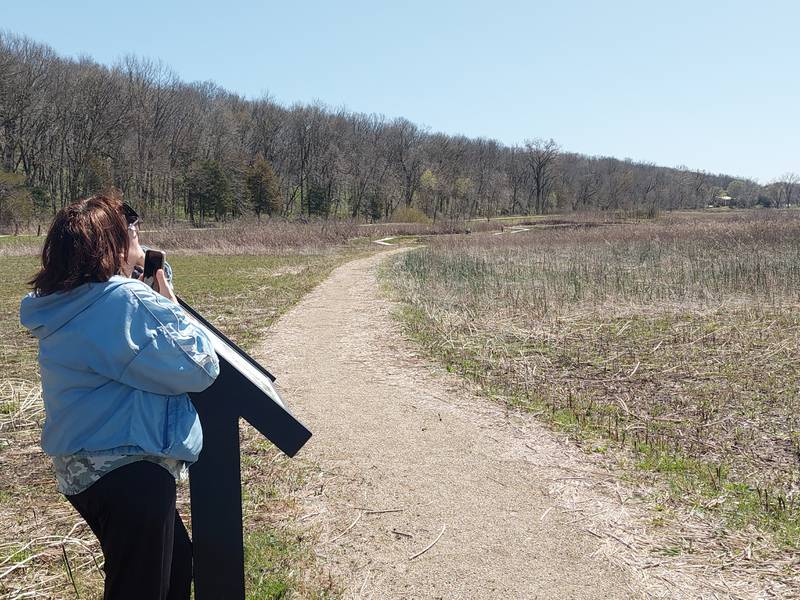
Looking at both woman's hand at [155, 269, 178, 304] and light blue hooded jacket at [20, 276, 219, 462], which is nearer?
light blue hooded jacket at [20, 276, 219, 462]

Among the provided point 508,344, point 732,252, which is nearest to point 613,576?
point 508,344

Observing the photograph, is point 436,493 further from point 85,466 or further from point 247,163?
point 247,163

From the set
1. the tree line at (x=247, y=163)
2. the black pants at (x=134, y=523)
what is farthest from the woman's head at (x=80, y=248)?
the tree line at (x=247, y=163)

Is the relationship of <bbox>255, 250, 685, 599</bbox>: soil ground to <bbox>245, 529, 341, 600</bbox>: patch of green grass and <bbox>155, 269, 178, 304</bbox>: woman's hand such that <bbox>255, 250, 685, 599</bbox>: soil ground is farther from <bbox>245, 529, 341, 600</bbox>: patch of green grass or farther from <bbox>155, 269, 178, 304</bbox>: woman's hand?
<bbox>155, 269, 178, 304</bbox>: woman's hand

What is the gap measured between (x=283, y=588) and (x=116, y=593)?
1.45 metres

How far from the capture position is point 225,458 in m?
2.30

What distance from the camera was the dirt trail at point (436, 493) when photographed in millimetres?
3490

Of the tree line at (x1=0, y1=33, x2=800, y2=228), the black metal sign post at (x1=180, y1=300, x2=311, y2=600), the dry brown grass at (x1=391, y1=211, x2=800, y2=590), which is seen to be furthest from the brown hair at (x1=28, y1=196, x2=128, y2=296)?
the tree line at (x1=0, y1=33, x2=800, y2=228)

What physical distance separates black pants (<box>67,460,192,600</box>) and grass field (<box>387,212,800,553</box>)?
3.40 meters

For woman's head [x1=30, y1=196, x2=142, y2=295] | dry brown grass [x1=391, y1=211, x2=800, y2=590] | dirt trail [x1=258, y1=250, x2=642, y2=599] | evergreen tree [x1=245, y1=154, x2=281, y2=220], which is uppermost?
evergreen tree [x1=245, y1=154, x2=281, y2=220]

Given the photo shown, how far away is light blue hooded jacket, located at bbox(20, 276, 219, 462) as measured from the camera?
6.37 feet

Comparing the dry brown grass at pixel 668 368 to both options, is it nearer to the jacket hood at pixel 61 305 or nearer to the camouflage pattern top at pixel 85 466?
the camouflage pattern top at pixel 85 466

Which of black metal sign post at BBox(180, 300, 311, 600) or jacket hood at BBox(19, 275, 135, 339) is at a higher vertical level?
jacket hood at BBox(19, 275, 135, 339)

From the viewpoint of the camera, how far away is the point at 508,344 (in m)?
9.36
